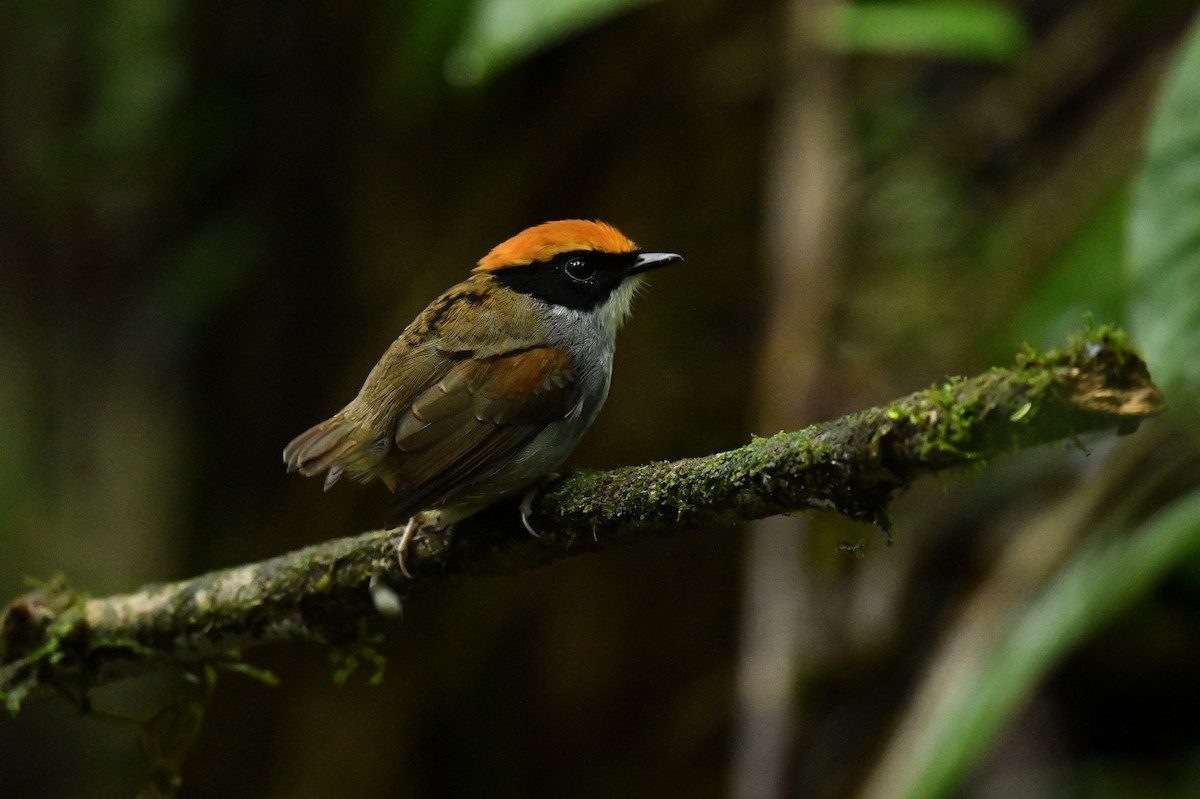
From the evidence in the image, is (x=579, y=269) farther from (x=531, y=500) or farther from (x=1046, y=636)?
(x=1046, y=636)

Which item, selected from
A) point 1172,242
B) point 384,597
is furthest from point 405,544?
point 1172,242

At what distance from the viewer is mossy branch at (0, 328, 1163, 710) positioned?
1.63 m

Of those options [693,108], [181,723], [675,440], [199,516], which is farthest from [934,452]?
[199,516]

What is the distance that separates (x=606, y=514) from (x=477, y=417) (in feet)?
2.06

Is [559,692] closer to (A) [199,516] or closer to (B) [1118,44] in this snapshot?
(A) [199,516]

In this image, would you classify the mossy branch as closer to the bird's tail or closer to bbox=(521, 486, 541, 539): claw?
bbox=(521, 486, 541, 539): claw

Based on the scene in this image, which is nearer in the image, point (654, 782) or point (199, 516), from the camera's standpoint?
point (654, 782)

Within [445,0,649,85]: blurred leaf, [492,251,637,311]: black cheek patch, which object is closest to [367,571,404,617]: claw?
[492,251,637,311]: black cheek patch

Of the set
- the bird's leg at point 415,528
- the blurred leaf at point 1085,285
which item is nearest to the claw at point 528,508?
the bird's leg at point 415,528

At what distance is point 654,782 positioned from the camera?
5.20 meters

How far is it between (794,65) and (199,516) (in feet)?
12.7

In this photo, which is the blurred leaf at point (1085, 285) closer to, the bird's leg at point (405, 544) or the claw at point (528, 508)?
the claw at point (528, 508)

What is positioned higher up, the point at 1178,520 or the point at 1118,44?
the point at 1118,44

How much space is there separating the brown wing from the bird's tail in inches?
2.6
